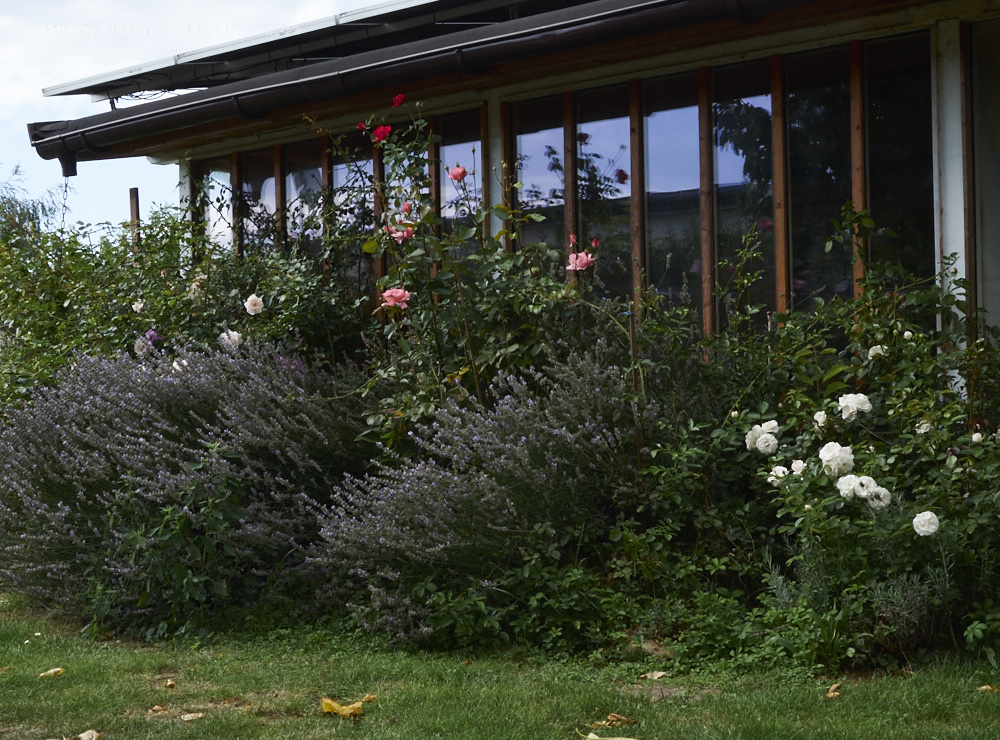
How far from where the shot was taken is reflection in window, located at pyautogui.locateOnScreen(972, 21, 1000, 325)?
569 centimetres

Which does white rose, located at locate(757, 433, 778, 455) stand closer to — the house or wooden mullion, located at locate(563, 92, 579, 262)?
the house

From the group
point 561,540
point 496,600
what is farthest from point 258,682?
point 561,540

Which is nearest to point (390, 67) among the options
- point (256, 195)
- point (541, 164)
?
point (541, 164)

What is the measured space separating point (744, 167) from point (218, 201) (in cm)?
462

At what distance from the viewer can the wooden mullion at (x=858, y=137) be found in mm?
5871

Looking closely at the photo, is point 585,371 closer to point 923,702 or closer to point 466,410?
point 466,410

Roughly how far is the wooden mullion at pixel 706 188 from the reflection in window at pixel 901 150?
0.94m

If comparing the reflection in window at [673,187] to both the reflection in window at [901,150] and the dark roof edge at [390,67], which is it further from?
the reflection in window at [901,150]

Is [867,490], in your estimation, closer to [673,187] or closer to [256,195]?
[673,187]

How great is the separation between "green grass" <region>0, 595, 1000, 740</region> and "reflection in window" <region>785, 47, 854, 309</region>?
2.74m

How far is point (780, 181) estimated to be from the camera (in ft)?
20.1

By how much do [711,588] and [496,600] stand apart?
37.9 inches

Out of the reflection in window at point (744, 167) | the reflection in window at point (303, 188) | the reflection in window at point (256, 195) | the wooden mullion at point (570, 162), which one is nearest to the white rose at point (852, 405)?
the reflection in window at point (744, 167)

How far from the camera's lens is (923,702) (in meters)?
3.53
